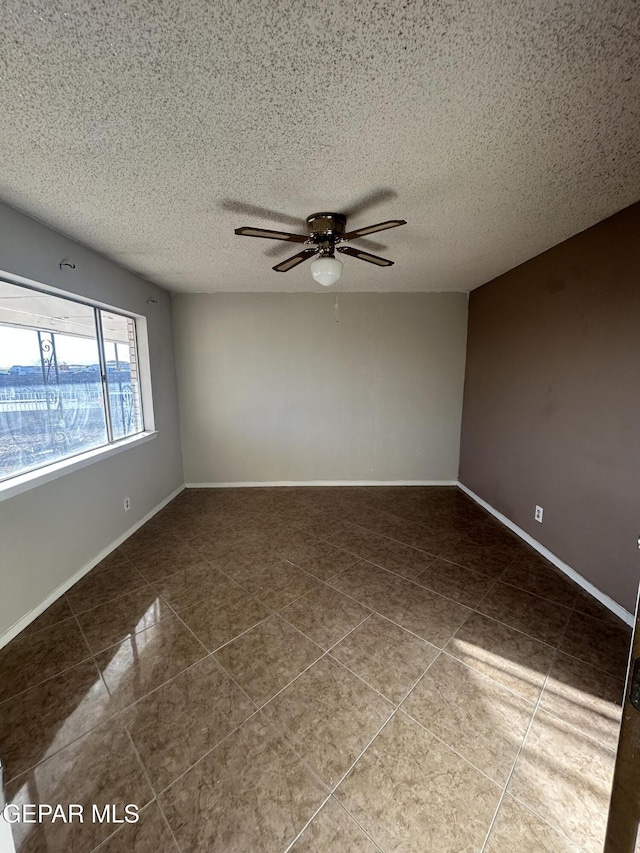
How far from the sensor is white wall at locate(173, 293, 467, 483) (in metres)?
3.95

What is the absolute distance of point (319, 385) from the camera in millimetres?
4086

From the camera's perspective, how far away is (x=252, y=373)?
13.2 ft

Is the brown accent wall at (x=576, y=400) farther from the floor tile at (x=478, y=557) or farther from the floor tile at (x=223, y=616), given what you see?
the floor tile at (x=223, y=616)

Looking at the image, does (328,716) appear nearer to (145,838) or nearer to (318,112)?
(145,838)

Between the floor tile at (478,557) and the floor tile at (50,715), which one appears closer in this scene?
the floor tile at (50,715)

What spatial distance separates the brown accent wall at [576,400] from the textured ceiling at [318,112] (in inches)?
15.0

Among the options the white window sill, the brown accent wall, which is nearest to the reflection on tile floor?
the brown accent wall

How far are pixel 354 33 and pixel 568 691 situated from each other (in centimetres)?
263

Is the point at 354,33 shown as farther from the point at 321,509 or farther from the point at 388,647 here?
the point at 321,509

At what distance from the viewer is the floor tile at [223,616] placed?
6.01ft

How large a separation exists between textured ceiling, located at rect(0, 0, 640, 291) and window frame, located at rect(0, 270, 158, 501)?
423mm

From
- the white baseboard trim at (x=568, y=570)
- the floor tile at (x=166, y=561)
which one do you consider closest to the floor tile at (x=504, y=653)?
the white baseboard trim at (x=568, y=570)

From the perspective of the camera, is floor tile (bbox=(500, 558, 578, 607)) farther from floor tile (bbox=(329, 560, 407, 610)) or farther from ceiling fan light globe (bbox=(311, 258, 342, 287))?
ceiling fan light globe (bbox=(311, 258, 342, 287))

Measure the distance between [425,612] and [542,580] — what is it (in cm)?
98
